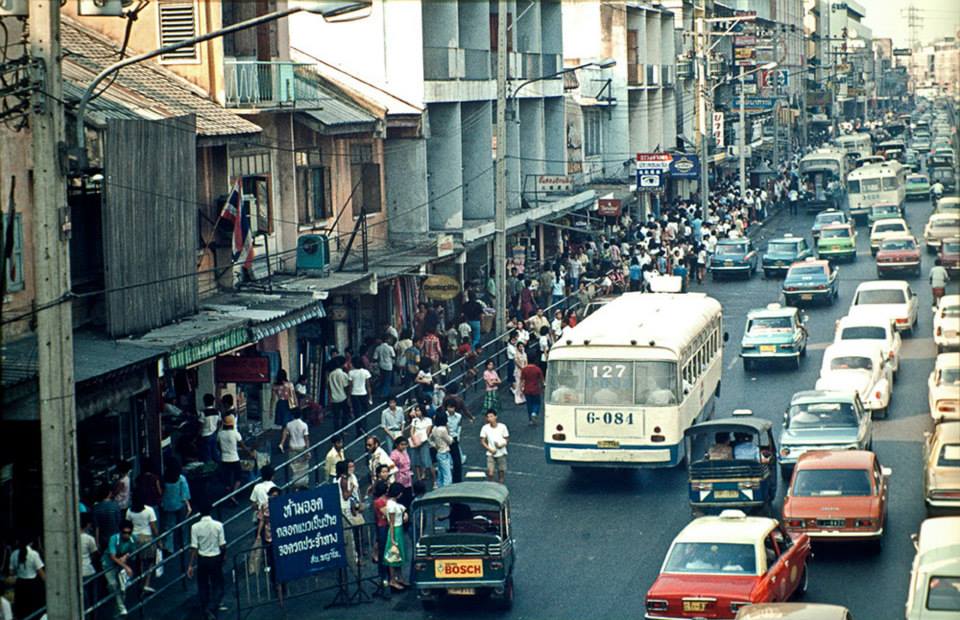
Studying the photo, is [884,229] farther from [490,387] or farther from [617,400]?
[617,400]

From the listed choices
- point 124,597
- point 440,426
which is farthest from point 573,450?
point 124,597

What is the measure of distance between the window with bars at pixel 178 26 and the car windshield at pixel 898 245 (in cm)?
3052

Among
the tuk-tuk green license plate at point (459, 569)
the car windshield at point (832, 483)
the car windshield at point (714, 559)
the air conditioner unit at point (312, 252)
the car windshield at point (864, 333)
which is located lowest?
the tuk-tuk green license plate at point (459, 569)

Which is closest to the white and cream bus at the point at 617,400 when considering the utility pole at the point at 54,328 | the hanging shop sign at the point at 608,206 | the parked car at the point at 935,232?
the utility pole at the point at 54,328

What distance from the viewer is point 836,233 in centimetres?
6156

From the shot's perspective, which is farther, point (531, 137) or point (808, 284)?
point (531, 137)

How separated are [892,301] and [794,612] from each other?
27.8 m

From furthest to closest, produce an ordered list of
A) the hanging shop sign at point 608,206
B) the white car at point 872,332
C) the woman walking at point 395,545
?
the hanging shop sign at point 608,206
the white car at point 872,332
the woman walking at point 395,545

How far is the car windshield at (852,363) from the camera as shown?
3469 centimetres

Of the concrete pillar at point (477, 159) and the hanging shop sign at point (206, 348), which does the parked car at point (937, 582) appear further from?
the concrete pillar at point (477, 159)

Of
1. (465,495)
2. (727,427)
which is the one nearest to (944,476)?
(727,427)

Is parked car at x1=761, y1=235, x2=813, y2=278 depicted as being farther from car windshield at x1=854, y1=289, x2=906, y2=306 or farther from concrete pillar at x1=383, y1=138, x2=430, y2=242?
concrete pillar at x1=383, y1=138, x2=430, y2=242

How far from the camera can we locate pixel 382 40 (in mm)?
43281

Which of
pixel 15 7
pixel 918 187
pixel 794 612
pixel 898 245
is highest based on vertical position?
pixel 15 7
